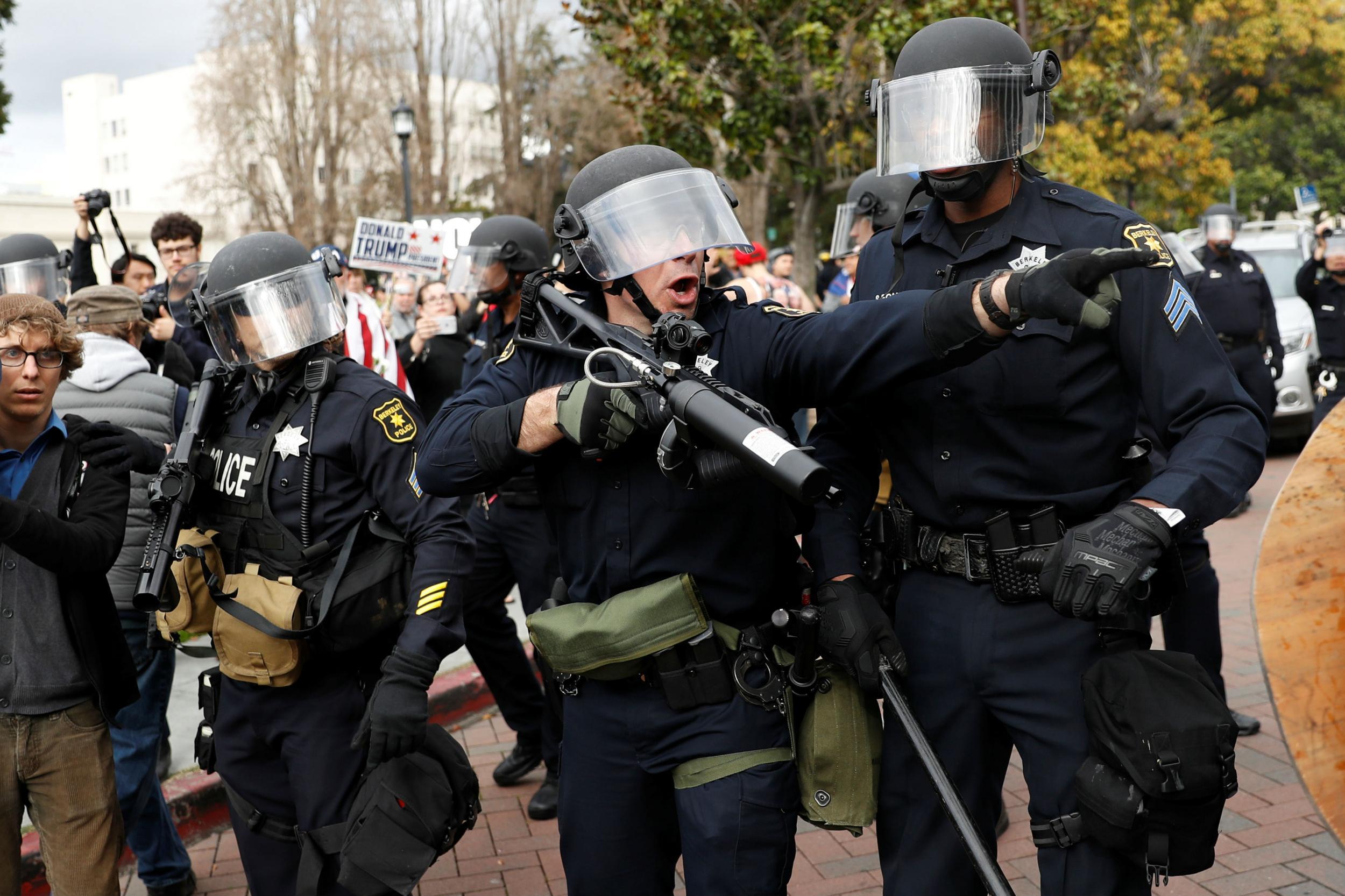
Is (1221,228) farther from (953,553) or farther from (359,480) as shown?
(359,480)

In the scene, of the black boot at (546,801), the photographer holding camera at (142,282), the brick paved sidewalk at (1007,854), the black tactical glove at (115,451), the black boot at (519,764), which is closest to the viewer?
the black tactical glove at (115,451)

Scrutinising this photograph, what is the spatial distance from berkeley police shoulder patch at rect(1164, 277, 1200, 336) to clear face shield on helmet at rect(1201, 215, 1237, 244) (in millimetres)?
7514

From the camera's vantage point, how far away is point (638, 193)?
99.6 inches

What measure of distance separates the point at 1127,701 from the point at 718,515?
0.86 m

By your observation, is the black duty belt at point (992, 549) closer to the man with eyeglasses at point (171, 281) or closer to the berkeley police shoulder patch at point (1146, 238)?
the berkeley police shoulder patch at point (1146, 238)

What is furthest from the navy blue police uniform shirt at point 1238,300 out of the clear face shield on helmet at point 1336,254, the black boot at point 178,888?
the black boot at point 178,888

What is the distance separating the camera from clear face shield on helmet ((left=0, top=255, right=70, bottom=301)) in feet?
17.0

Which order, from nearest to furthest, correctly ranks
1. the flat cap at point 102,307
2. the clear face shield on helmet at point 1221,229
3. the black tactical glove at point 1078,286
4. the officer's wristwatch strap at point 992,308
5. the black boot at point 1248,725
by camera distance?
the black tactical glove at point 1078,286 < the officer's wristwatch strap at point 992,308 < the flat cap at point 102,307 < the black boot at point 1248,725 < the clear face shield on helmet at point 1221,229

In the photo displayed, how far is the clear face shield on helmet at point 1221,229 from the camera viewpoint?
9047mm

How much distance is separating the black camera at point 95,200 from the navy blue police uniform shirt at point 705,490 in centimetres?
421

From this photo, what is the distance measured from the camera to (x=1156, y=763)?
2.12 meters

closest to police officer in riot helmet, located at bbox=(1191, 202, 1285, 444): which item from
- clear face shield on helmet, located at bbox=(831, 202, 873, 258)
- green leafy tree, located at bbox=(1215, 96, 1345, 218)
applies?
clear face shield on helmet, located at bbox=(831, 202, 873, 258)

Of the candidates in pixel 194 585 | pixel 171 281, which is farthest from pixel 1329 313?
pixel 194 585

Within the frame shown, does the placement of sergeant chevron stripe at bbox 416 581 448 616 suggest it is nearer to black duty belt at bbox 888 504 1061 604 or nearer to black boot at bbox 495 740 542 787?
black duty belt at bbox 888 504 1061 604
